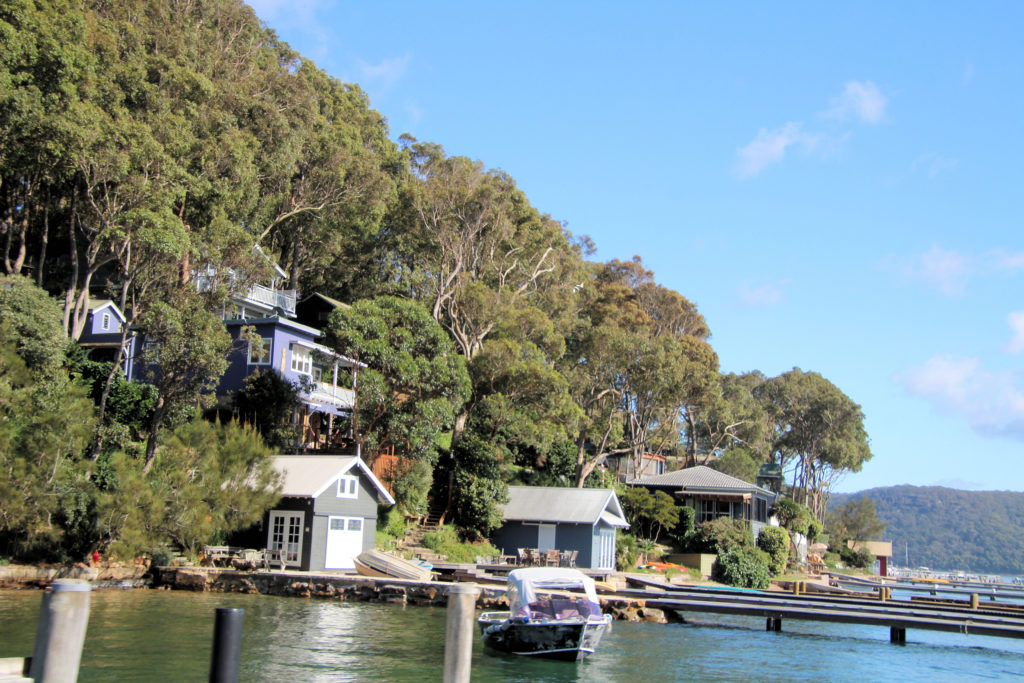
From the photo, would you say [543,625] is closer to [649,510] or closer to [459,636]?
[459,636]

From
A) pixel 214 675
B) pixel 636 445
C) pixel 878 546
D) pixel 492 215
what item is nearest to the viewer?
pixel 214 675

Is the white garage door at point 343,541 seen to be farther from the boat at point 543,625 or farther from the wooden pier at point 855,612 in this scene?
the boat at point 543,625

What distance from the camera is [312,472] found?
34.2 metres

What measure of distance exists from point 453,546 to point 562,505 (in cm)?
621

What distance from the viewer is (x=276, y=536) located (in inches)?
1332

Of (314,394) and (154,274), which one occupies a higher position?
(154,274)

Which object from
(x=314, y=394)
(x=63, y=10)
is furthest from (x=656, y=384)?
(x=63, y=10)

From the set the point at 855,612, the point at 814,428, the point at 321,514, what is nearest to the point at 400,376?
the point at 321,514

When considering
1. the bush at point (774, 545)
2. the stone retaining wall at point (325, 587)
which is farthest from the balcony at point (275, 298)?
the bush at point (774, 545)

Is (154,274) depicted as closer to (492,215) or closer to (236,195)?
(236,195)

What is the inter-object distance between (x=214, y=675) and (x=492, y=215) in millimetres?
47038

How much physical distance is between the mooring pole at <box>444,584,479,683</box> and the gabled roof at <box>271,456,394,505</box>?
26.2 metres

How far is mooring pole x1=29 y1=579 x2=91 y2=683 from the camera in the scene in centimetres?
598

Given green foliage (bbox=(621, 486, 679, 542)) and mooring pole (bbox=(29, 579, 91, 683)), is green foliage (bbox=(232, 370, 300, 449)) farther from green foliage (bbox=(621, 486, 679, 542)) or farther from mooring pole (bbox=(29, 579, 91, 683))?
mooring pole (bbox=(29, 579, 91, 683))
